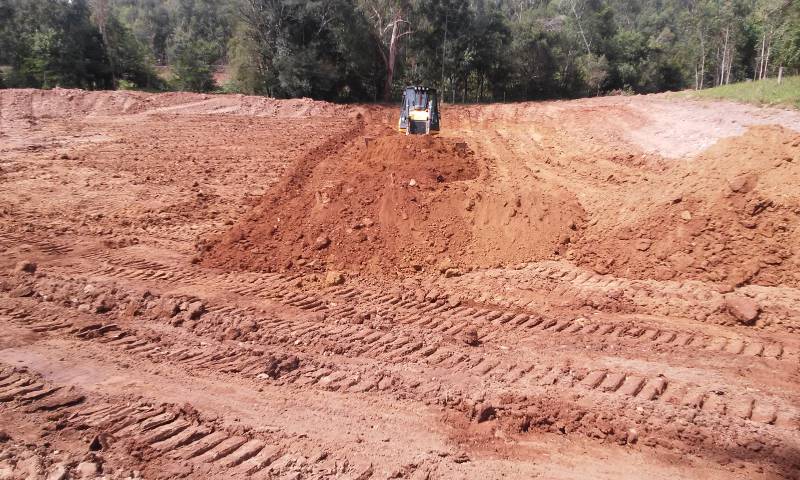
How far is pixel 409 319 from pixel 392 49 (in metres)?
26.6

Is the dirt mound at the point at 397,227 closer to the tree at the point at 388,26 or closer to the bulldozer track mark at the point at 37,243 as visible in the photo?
the bulldozer track mark at the point at 37,243

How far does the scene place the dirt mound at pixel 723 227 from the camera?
6.24 m

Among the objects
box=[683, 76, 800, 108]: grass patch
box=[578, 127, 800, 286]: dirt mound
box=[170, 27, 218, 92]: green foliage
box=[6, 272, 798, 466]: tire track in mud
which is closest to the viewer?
box=[6, 272, 798, 466]: tire track in mud

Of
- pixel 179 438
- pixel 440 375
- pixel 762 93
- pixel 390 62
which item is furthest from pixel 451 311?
pixel 390 62

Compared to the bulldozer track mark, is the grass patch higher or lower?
higher

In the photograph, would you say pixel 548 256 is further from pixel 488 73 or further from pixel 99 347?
pixel 488 73

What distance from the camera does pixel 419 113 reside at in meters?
16.2

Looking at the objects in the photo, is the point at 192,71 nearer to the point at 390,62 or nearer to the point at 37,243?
the point at 390,62

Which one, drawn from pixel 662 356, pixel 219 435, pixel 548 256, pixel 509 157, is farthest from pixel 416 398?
pixel 509 157

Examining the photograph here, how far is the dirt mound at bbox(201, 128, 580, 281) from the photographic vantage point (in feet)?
23.8

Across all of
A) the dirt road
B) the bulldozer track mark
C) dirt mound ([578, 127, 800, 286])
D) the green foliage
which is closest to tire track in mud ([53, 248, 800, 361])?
the dirt road

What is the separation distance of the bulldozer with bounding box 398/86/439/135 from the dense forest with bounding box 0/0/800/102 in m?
12.0

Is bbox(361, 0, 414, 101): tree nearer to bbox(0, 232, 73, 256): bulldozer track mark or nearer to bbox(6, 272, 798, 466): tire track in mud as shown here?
bbox(0, 232, 73, 256): bulldozer track mark

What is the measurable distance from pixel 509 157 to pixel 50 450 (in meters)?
11.8
